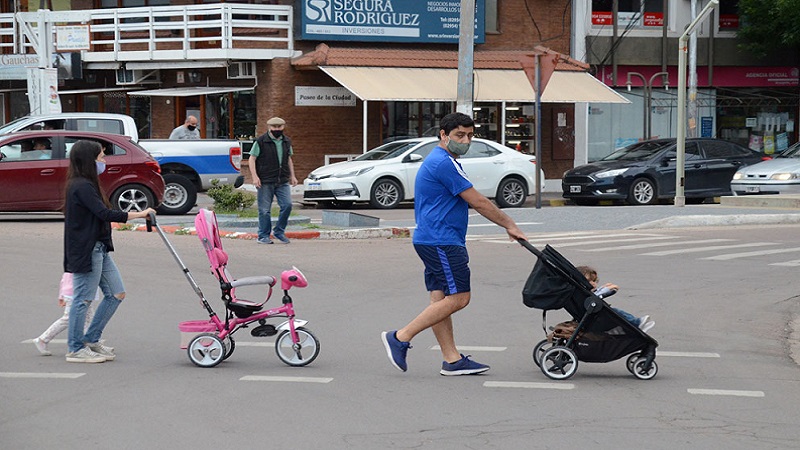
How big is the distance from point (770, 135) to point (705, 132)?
85.2 inches

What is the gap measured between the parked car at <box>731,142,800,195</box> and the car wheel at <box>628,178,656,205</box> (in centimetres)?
174

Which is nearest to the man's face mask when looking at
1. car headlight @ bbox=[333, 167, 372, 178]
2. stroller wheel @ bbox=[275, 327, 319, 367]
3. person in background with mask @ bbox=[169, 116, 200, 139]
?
stroller wheel @ bbox=[275, 327, 319, 367]

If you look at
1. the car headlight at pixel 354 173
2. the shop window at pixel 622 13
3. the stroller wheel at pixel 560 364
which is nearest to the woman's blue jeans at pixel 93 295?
the stroller wheel at pixel 560 364

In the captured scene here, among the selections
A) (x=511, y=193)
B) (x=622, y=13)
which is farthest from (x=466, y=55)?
(x=622, y=13)

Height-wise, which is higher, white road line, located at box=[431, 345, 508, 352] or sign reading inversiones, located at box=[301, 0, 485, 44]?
sign reading inversiones, located at box=[301, 0, 485, 44]

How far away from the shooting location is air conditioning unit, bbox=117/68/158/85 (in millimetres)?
30703

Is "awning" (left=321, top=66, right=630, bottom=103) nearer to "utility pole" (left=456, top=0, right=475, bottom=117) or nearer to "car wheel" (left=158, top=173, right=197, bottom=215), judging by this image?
"utility pole" (left=456, top=0, right=475, bottom=117)

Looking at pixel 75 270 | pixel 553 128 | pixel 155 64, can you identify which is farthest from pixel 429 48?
pixel 75 270

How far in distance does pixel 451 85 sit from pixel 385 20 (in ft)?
Result: 8.67

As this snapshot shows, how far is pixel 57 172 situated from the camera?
1834 cm

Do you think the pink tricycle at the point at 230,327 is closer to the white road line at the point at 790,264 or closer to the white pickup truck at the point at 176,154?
the white road line at the point at 790,264

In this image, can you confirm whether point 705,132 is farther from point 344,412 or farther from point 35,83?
point 344,412

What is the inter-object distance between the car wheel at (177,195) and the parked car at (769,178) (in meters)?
11.3

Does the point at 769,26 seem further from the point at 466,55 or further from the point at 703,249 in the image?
the point at 703,249
